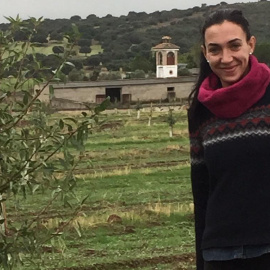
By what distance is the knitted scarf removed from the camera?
2.55m

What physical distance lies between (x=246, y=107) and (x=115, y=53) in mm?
84334

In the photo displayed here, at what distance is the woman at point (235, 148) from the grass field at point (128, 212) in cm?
89

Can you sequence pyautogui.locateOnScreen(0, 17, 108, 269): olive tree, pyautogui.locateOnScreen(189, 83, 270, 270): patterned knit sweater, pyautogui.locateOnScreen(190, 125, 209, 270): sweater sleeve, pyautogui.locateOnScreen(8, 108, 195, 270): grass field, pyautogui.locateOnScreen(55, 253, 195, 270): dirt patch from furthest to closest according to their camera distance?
pyautogui.locateOnScreen(8, 108, 195, 270): grass field < pyautogui.locateOnScreen(55, 253, 195, 270): dirt patch < pyautogui.locateOnScreen(0, 17, 108, 269): olive tree < pyautogui.locateOnScreen(190, 125, 209, 270): sweater sleeve < pyautogui.locateOnScreen(189, 83, 270, 270): patterned knit sweater

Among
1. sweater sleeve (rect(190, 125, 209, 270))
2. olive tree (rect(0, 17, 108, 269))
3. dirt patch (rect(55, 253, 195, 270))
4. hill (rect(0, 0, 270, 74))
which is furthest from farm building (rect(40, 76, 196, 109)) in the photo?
sweater sleeve (rect(190, 125, 209, 270))

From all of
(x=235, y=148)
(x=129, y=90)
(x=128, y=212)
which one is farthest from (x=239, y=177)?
(x=129, y=90)

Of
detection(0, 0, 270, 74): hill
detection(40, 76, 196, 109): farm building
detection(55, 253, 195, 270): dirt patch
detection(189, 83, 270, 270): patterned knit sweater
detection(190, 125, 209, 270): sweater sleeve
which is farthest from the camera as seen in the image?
detection(0, 0, 270, 74): hill

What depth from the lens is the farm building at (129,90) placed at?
4712 centimetres

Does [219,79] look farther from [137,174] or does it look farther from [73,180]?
[137,174]

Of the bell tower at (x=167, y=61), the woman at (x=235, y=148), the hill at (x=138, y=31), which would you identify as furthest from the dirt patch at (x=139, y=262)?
the hill at (x=138, y=31)

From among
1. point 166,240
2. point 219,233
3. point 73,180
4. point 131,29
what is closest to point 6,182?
point 73,180

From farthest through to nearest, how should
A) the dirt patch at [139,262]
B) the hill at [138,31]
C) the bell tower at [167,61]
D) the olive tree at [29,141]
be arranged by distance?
1. the hill at [138,31]
2. the bell tower at [167,61]
3. the dirt patch at [139,262]
4. the olive tree at [29,141]

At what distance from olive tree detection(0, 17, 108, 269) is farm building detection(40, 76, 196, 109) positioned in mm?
41985

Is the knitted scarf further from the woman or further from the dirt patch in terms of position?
the dirt patch

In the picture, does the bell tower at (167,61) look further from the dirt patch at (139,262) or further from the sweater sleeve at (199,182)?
the sweater sleeve at (199,182)
